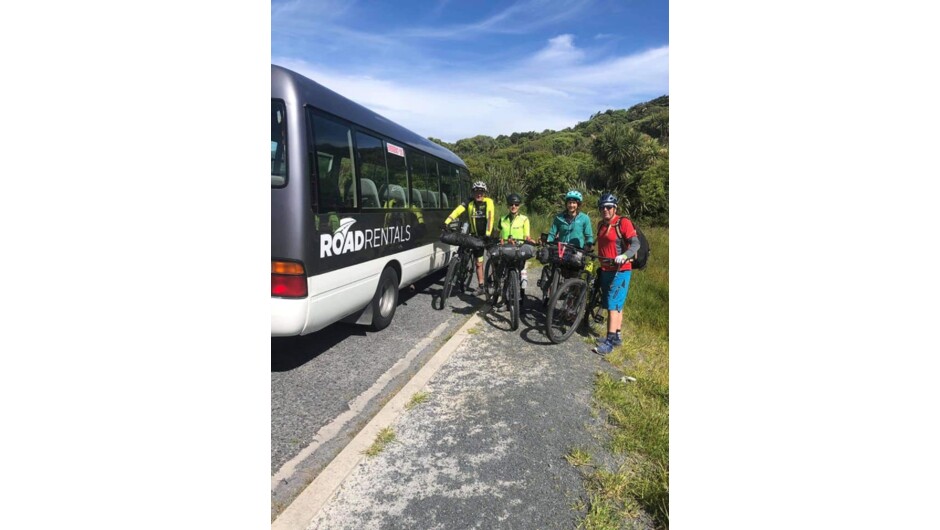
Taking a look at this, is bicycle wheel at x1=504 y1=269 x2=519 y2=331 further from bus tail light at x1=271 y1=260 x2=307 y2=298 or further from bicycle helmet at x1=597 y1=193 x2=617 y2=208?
bus tail light at x1=271 y1=260 x2=307 y2=298

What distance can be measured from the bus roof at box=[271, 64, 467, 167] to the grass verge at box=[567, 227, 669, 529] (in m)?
3.49

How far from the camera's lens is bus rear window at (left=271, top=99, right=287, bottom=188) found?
3.90 metres

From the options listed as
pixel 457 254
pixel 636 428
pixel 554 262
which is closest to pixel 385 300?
pixel 457 254

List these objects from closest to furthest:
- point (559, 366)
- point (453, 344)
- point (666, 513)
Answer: point (666, 513) → point (559, 366) → point (453, 344)

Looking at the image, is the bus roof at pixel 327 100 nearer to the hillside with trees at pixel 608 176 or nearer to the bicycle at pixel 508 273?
the bicycle at pixel 508 273

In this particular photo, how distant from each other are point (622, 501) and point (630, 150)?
2144 centimetres

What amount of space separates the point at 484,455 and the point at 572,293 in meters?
2.89

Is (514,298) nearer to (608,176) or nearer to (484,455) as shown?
(484,455)

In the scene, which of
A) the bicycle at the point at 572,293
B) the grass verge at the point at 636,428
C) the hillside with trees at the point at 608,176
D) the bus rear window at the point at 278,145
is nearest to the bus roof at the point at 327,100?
the bus rear window at the point at 278,145

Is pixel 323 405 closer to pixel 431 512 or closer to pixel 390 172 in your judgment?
pixel 431 512

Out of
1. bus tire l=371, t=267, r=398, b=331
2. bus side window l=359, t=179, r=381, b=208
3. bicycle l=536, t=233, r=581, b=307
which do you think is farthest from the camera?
bicycle l=536, t=233, r=581, b=307

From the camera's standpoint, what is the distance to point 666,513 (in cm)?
243

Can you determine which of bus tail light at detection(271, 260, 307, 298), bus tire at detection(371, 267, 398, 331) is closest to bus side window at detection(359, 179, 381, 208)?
bus tire at detection(371, 267, 398, 331)

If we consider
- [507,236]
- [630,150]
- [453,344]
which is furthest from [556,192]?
[453,344]
